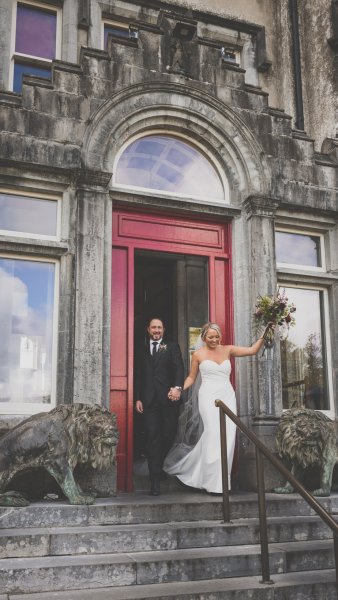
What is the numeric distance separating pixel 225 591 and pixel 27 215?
14.9 feet

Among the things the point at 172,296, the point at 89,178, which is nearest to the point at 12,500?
the point at 89,178

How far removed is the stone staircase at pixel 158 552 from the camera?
4613mm

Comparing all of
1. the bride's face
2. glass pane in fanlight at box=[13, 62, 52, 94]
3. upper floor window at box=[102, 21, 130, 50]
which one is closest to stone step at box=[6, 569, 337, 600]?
the bride's face

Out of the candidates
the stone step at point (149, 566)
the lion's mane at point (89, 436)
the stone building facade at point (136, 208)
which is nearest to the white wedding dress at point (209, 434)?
the stone building facade at point (136, 208)

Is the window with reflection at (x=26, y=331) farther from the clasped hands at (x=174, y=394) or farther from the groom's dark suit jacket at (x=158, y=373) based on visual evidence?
the clasped hands at (x=174, y=394)

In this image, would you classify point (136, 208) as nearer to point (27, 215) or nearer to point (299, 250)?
point (27, 215)

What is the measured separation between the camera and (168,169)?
8.24 metres

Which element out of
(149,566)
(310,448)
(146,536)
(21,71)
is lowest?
(149,566)

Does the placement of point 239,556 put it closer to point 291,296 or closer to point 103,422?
point 103,422

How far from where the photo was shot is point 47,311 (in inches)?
283

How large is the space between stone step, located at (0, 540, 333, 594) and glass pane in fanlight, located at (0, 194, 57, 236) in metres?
3.66

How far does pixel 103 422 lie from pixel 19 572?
67.5 inches

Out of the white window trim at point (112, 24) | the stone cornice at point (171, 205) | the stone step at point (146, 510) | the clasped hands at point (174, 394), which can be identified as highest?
the white window trim at point (112, 24)

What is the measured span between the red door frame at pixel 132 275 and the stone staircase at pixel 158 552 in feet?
4.25
